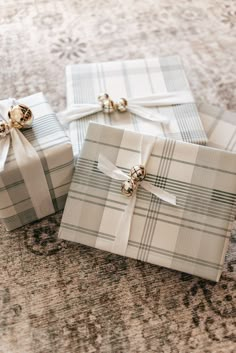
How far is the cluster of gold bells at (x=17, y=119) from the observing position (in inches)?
30.5

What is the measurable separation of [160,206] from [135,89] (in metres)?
0.39

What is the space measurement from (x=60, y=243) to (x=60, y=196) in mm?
117

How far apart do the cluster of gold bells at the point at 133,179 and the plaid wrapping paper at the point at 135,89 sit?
181 mm

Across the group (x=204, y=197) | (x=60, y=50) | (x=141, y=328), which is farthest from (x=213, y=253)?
(x=60, y=50)

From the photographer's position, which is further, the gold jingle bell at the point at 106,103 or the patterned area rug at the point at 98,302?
the gold jingle bell at the point at 106,103

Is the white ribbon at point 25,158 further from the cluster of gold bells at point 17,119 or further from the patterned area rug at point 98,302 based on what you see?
the patterned area rug at point 98,302

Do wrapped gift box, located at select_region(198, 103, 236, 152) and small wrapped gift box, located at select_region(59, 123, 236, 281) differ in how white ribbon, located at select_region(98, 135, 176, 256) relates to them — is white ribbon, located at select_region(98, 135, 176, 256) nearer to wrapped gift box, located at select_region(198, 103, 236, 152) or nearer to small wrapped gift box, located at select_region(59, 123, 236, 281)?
small wrapped gift box, located at select_region(59, 123, 236, 281)

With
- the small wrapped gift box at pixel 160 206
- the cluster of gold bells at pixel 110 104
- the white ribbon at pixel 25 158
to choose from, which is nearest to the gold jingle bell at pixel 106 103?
the cluster of gold bells at pixel 110 104

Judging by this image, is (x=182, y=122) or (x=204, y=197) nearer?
(x=204, y=197)

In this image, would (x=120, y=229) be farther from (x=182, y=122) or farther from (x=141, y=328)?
(x=182, y=122)

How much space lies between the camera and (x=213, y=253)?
0.80m

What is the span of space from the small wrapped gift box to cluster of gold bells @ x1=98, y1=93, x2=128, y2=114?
17cm

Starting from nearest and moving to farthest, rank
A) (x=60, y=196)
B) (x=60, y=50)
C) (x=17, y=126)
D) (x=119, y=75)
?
(x=17, y=126)
(x=60, y=196)
(x=119, y=75)
(x=60, y=50)

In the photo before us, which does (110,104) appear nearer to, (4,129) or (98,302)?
(4,129)
